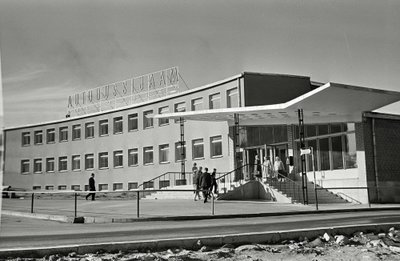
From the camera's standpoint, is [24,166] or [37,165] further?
[24,166]

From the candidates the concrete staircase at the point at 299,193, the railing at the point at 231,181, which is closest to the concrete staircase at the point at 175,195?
the railing at the point at 231,181

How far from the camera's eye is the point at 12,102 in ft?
20.1

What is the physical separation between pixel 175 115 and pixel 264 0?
18.1 m

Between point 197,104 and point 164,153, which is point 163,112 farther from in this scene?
point 197,104

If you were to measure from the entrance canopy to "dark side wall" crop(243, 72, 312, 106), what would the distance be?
2.23 meters

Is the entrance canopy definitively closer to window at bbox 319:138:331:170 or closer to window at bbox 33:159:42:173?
window at bbox 319:138:331:170

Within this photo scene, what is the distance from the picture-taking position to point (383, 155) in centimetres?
2392

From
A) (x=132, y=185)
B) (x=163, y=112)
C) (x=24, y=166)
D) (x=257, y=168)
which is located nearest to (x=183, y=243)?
(x=257, y=168)

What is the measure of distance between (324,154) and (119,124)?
1949 cm

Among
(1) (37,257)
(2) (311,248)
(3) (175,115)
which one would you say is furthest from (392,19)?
(3) (175,115)

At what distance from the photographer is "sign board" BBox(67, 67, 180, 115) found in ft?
120

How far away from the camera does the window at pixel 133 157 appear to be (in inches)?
1513

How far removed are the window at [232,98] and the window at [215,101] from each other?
0.96 metres

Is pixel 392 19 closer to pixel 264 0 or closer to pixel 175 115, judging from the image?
pixel 264 0
